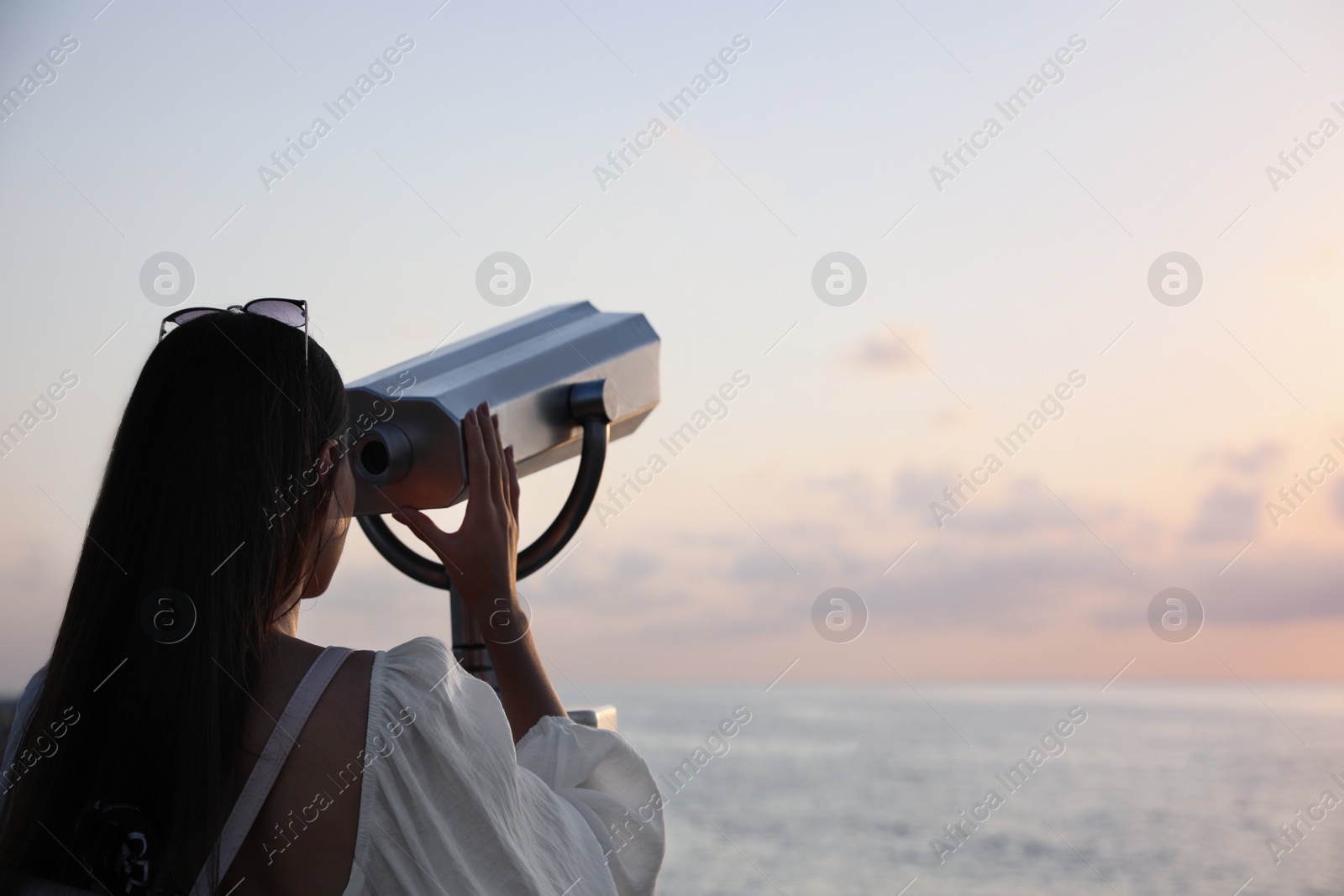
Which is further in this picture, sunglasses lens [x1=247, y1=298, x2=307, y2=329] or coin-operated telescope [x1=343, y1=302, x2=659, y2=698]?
coin-operated telescope [x1=343, y1=302, x2=659, y2=698]

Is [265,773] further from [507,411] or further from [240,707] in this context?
[507,411]

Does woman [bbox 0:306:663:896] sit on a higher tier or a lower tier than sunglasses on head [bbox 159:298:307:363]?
lower

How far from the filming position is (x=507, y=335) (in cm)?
130

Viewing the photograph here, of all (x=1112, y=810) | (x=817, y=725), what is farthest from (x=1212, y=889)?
(x=817, y=725)

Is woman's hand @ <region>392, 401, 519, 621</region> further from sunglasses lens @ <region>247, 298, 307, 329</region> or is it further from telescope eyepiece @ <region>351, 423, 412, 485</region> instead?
sunglasses lens @ <region>247, 298, 307, 329</region>

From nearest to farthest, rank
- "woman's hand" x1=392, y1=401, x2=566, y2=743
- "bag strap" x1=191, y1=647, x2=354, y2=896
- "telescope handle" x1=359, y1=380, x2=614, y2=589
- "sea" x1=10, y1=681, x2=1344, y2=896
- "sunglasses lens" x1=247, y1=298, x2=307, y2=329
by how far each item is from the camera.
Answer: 1. "bag strap" x1=191, y1=647, x2=354, y2=896
2. "sunglasses lens" x1=247, y1=298, x2=307, y2=329
3. "woman's hand" x1=392, y1=401, x2=566, y2=743
4. "telescope handle" x1=359, y1=380, x2=614, y2=589
5. "sea" x1=10, y1=681, x2=1344, y2=896

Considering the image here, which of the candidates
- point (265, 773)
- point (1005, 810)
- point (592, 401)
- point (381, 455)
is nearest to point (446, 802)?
point (265, 773)

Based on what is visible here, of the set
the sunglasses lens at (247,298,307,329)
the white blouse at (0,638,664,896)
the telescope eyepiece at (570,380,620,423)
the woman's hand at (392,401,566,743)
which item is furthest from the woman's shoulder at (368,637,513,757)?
the telescope eyepiece at (570,380,620,423)

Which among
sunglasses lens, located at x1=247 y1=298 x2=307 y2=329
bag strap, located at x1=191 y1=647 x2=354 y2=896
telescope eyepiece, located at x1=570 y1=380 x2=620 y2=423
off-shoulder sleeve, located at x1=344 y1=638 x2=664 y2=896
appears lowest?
off-shoulder sleeve, located at x1=344 y1=638 x2=664 y2=896

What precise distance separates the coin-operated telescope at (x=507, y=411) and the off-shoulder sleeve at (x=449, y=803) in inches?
9.1

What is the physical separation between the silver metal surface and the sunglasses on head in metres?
0.11

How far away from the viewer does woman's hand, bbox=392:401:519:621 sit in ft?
3.40

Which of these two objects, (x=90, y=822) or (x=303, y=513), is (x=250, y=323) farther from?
(x=90, y=822)

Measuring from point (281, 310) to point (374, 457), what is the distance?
0.22 metres
